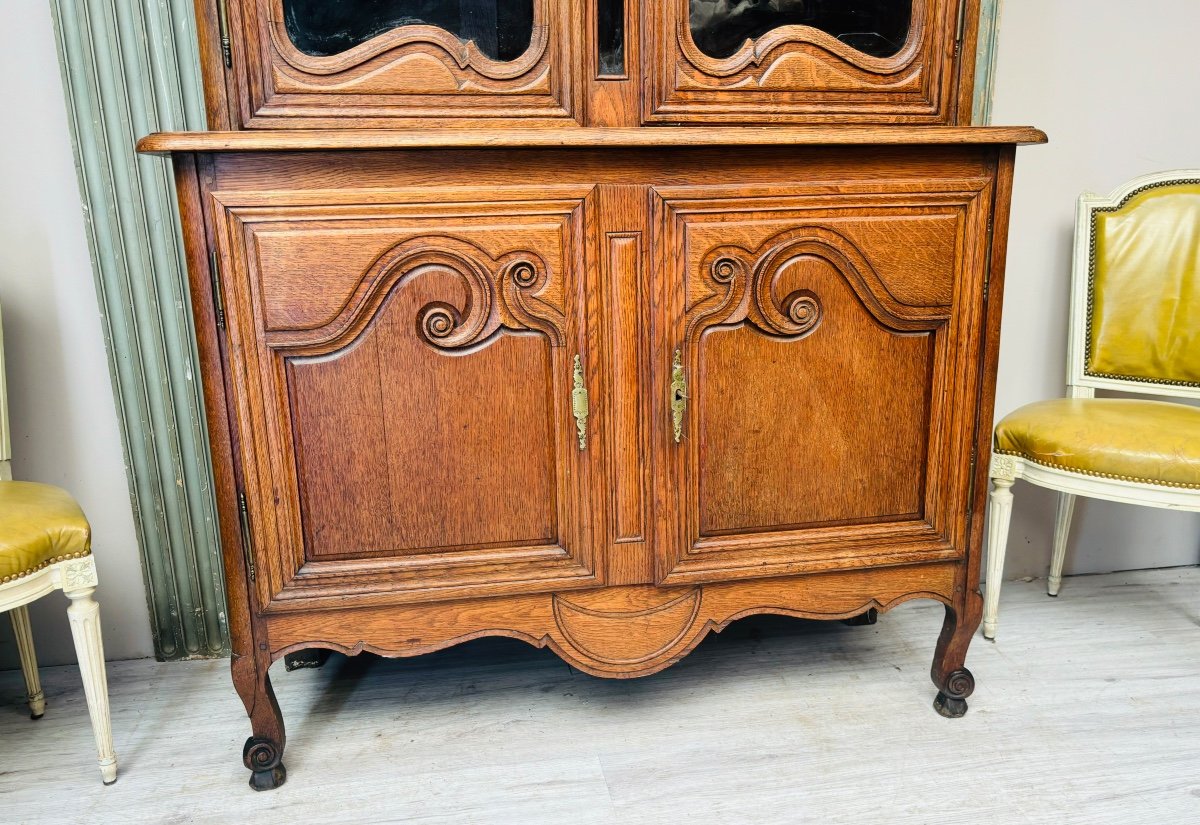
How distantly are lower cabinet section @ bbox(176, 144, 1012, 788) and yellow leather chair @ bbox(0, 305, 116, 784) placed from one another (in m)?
0.24

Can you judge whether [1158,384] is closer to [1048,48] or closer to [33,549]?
[1048,48]

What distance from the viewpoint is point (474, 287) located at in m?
1.29

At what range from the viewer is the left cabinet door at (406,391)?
49.3 inches

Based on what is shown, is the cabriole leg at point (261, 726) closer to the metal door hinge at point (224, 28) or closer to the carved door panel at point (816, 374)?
the carved door panel at point (816, 374)

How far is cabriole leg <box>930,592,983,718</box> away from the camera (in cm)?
157

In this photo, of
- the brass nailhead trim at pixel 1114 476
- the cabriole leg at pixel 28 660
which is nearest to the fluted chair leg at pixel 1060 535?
the brass nailhead trim at pixel 1114 476

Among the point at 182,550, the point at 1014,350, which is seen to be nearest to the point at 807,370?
the point at 1014,350

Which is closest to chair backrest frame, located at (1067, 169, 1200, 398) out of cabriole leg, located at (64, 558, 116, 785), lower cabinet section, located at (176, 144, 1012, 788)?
lower cabinet section, located at (176, 144, 1012, 788)

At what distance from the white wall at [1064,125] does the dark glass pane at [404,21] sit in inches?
48.4

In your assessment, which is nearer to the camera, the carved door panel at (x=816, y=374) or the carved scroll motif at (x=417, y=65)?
the carved scroll motif at (x=417, y=65)

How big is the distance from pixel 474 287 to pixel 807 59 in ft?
2.08

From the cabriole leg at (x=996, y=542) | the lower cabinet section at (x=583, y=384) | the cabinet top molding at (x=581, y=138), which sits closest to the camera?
the cabinet top molding at (x=581, y=138)

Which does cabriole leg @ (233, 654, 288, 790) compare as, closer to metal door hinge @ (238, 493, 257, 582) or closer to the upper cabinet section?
metal door hinge @ (238, 493, 257, 582)

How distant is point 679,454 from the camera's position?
1397 millimetres
